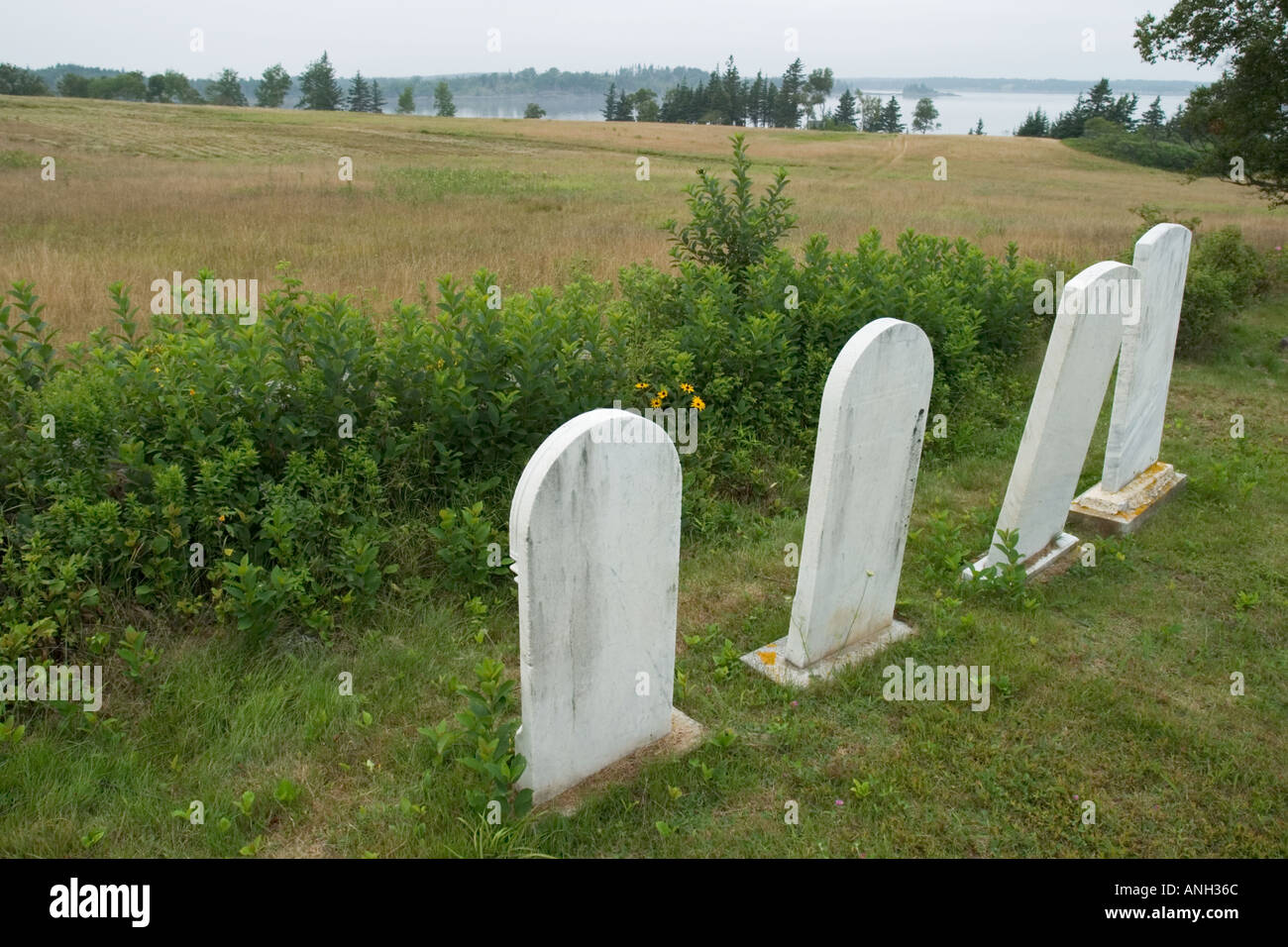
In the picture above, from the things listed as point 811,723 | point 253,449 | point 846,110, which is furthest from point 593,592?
point 846,110

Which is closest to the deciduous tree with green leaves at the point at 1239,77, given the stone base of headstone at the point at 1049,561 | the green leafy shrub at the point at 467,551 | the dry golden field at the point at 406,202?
the dry golden field at the point at 406,202

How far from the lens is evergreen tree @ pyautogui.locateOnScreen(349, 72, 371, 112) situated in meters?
93.9

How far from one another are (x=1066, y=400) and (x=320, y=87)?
93280mm

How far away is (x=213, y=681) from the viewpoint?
12.6 ft

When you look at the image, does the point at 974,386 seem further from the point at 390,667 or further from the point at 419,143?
the point at 419,143

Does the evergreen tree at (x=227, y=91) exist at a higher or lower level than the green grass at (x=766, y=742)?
higher

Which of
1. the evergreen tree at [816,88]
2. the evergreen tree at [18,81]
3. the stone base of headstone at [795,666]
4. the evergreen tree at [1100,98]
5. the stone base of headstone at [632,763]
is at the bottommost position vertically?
the stone base of headstone at [632,763]

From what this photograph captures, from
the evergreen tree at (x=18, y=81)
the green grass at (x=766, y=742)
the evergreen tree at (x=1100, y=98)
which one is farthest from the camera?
the evergreen tree at (x=1100, y=98)

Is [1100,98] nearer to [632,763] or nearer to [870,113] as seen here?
[870,113]

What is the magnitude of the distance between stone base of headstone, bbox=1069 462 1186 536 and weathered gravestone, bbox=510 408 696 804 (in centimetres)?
380

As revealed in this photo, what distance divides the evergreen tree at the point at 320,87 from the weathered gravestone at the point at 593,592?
299 ft

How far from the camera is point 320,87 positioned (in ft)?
275

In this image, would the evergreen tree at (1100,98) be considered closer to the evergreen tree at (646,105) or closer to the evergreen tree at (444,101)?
the evergreen tree at (646,105)

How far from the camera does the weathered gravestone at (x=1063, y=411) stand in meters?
5.05
